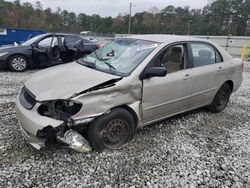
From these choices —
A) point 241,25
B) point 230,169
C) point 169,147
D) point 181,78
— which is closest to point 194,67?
point 181,78

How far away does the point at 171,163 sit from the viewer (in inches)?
115

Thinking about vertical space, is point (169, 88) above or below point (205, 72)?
below

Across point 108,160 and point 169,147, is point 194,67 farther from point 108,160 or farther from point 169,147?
point 108,160

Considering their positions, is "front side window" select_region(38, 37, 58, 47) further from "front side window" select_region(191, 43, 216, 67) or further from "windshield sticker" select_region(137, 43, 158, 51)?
"front side window" select_region(191, 43, 216, 67)

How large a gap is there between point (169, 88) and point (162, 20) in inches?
2718

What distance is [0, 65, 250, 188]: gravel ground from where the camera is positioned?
2.54m

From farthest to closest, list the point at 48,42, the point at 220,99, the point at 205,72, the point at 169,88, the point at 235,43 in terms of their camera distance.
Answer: the point at 235,43 → the point at 48,42 → the point at 220,99 → the point at 205,72 → the point at 169,88

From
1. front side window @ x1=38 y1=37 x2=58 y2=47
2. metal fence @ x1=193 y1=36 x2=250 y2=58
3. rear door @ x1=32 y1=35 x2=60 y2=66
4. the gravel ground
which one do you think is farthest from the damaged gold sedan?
metal fence @ x1=193 y1=36 x2=250 y2=58

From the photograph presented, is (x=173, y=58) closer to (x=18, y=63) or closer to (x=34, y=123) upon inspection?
(x=34, y=123)

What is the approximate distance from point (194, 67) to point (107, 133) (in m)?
1.98

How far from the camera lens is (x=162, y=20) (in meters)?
68.0

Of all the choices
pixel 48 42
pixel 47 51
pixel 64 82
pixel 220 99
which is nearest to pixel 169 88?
pixel 64 82

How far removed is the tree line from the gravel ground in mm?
49756

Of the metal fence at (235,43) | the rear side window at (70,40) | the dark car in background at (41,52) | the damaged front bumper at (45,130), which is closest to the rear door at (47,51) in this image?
the dark car in background at (41,52)
